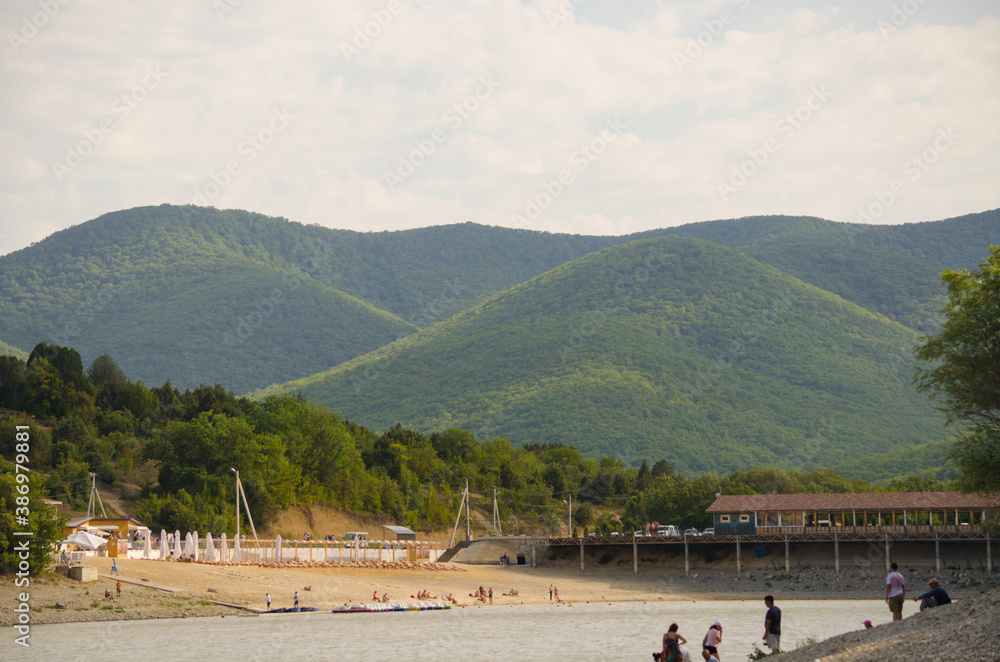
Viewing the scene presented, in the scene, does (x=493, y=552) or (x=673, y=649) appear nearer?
(x=673, y=649)

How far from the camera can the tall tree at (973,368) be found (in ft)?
113

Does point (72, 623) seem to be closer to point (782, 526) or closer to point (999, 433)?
point (999, 433)

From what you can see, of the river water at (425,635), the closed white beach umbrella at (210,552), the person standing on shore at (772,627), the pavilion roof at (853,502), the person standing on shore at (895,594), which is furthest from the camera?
the pavilion roof at (853,502)

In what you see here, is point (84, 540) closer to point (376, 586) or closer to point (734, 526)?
point (376, 586)

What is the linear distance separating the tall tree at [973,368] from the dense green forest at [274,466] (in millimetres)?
61181

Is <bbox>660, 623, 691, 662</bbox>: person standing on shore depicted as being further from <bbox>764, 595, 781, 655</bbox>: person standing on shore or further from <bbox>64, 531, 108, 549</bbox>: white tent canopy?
<bbox>64, 531, 108, 549</bbox>: white tent canopy

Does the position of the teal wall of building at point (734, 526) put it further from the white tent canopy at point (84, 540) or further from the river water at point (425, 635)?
the white tent canopy at point (84, 540)

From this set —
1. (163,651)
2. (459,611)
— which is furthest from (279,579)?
(163,651)

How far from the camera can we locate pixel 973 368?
36.7 meters

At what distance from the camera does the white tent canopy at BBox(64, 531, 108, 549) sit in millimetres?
58228

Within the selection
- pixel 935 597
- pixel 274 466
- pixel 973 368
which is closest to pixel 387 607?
pixel 973 368

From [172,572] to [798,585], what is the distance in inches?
1750

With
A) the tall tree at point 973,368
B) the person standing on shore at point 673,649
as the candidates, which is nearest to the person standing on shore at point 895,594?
the person standing on shore at point 673,649

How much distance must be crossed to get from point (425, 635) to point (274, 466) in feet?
161
